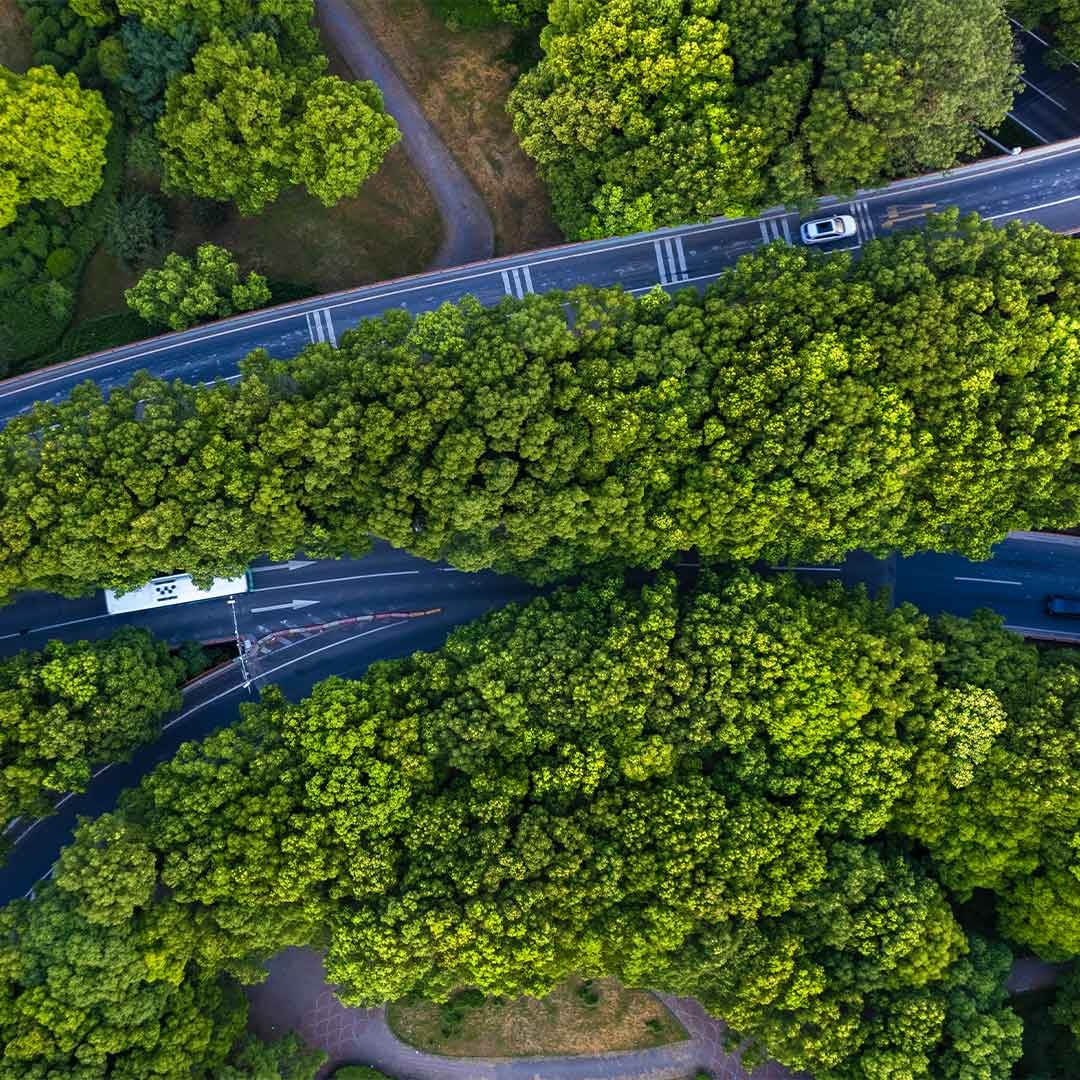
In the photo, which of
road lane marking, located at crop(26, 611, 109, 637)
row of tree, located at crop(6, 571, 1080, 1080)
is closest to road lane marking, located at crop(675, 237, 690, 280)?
row of tree, located at crop(6, 571, 1080, 1080)

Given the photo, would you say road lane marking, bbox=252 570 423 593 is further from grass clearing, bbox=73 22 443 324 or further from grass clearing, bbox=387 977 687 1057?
grass clearing, bbox=387 977 687 1057

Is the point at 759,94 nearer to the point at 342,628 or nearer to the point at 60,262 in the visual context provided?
the point at 342,628

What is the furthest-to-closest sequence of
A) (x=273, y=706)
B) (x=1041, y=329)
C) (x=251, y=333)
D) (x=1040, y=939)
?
(x=251, y=333) < (x=273, y=706) < (x=1040, y=939) < (x=1041, y=329)

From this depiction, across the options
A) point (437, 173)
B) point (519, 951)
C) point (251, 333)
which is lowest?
point (519, 951)

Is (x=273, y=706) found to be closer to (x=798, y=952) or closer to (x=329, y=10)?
(x=798, y=952)

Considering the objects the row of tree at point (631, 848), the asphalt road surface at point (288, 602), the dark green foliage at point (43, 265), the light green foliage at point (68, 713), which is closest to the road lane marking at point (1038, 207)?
the row of tree at point (631, 848)

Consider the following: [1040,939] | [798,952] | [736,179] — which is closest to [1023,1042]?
[1040,939]

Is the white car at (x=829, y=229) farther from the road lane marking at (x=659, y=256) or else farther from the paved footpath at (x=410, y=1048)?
the paved footpath at (x=410, y=1048)
